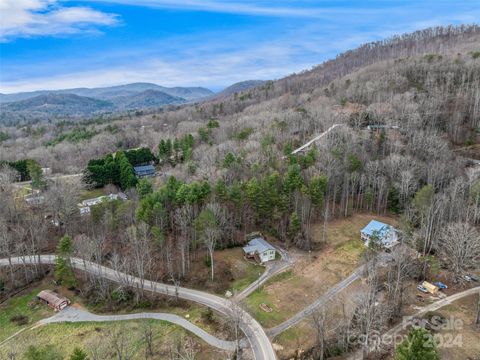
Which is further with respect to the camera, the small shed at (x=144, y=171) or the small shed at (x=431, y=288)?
the small shed at (x=144, y=171)

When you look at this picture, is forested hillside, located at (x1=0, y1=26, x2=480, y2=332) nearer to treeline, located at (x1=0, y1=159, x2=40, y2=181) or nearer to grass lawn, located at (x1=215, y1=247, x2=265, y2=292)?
grass lawn, located at (x1=215, y1=247, x2=265, y2=292)

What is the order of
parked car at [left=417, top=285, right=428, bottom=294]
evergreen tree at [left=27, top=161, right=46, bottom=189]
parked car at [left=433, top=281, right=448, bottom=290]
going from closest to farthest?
1. parked car at [left=417, top=285, right=428, bottom=294]
2. parked car at [left=433, top=281, right=448, bottom=290]
3. evergreen tree at [left=27, top=161, right=46, bottom=189]

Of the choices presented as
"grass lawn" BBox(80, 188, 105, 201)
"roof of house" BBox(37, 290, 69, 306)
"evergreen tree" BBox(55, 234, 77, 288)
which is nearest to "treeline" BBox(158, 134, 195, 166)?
"grass lawn" BBox(80, 188, 105, 201)

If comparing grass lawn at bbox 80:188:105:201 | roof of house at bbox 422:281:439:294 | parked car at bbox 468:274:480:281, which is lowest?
parked car at bbox 468:274:480:281

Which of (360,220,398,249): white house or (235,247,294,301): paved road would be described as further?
(360,220,398,249): white house

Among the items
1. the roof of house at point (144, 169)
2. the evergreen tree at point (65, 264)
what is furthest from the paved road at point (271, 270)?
the roof of house at point (144, 169)

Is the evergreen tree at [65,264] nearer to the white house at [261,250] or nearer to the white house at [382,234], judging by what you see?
the white house at [261,250]

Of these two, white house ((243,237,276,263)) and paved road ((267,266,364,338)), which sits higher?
white house ((243,237,276,263))
